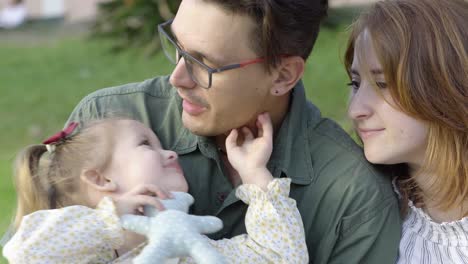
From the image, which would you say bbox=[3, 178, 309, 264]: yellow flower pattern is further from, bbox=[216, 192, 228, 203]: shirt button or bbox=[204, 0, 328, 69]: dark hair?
bbox=[204, 0, 328, 69]: dark hair

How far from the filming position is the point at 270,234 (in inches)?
107

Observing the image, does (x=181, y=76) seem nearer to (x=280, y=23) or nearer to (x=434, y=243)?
(x=280, y=23)

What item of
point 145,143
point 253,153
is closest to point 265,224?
point 253,153

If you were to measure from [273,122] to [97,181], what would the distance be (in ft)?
2.77

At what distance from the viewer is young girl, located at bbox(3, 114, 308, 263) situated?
2.59m

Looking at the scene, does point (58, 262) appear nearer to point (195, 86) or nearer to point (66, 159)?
point (66, 159)

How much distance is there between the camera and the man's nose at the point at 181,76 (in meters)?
3.00

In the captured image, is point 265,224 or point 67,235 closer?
point 67,235

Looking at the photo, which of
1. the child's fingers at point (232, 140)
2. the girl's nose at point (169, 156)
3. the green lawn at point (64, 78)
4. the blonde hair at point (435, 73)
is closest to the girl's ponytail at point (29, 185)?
the girl's nose at point (169, 156)

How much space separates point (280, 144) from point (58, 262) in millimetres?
1024

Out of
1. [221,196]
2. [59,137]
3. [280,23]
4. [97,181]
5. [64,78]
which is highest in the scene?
[280,23]

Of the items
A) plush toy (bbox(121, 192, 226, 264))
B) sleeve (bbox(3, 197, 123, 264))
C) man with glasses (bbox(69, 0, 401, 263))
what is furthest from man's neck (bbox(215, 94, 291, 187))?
sleeve (bbox(3, 197, 123, 264))

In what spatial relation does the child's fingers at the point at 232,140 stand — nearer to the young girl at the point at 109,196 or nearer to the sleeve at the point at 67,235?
the young girl at the point at 109,196

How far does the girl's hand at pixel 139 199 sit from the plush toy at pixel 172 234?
0.04 metres
